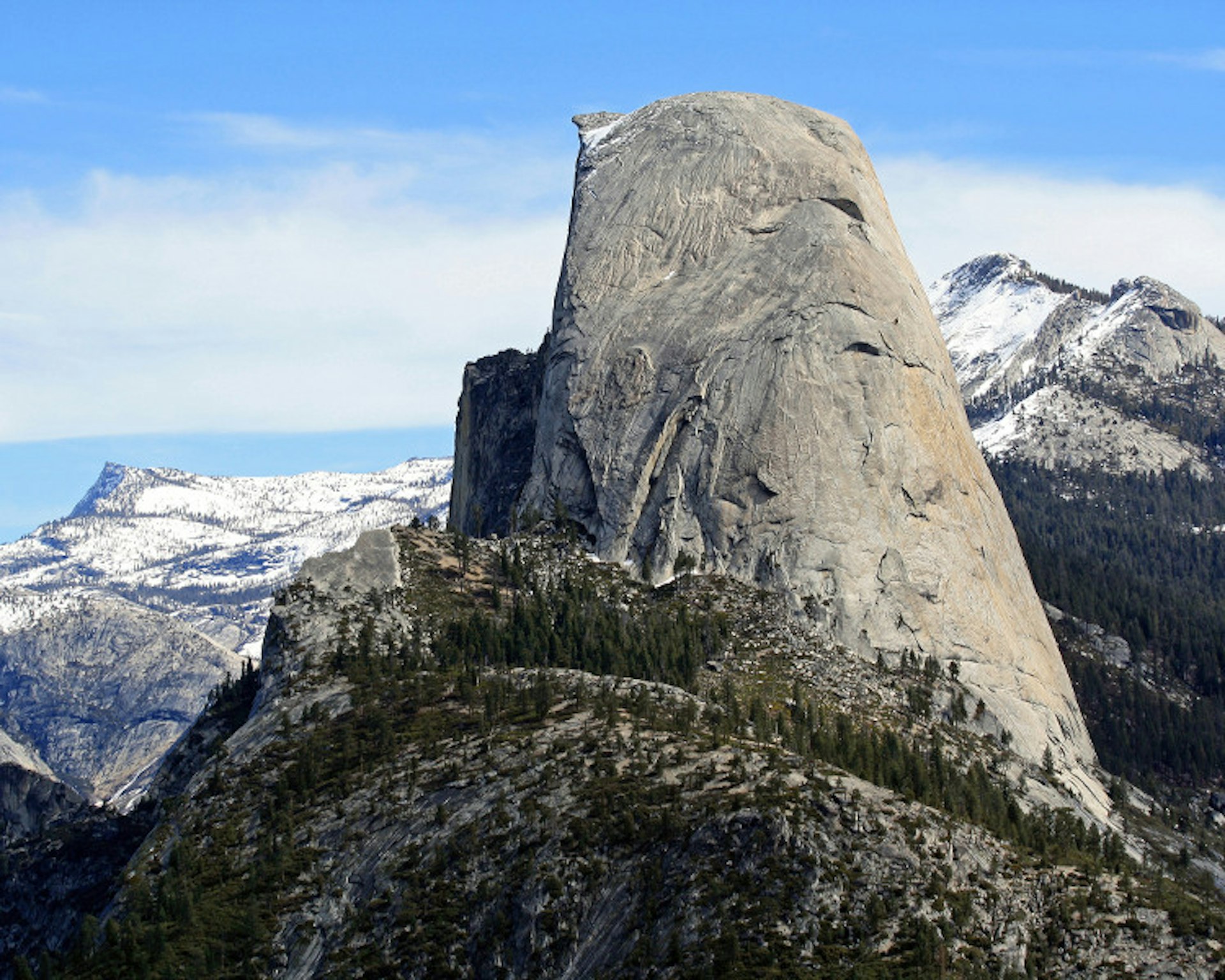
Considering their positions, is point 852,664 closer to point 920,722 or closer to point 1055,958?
point 920,722

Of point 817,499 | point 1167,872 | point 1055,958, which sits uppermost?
point 817,499

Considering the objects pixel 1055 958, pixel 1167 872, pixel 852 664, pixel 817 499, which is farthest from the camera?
pixel 817 499

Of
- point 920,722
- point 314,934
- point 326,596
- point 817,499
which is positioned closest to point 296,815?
point 314,934

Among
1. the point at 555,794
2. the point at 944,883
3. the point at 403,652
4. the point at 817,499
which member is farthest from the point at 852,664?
the point at 944,883

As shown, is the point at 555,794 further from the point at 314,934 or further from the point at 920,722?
→ the point at 920,722

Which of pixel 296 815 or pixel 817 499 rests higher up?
pixel 817 499

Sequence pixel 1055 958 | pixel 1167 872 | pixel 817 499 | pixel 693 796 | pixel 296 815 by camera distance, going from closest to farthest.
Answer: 1. pixel 1055 958
2. pixel 693 796
3. pixel 296 815
4. pixel 1167 872
5. pixel 817 499

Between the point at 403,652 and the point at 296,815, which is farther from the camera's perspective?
the point at 403,652
